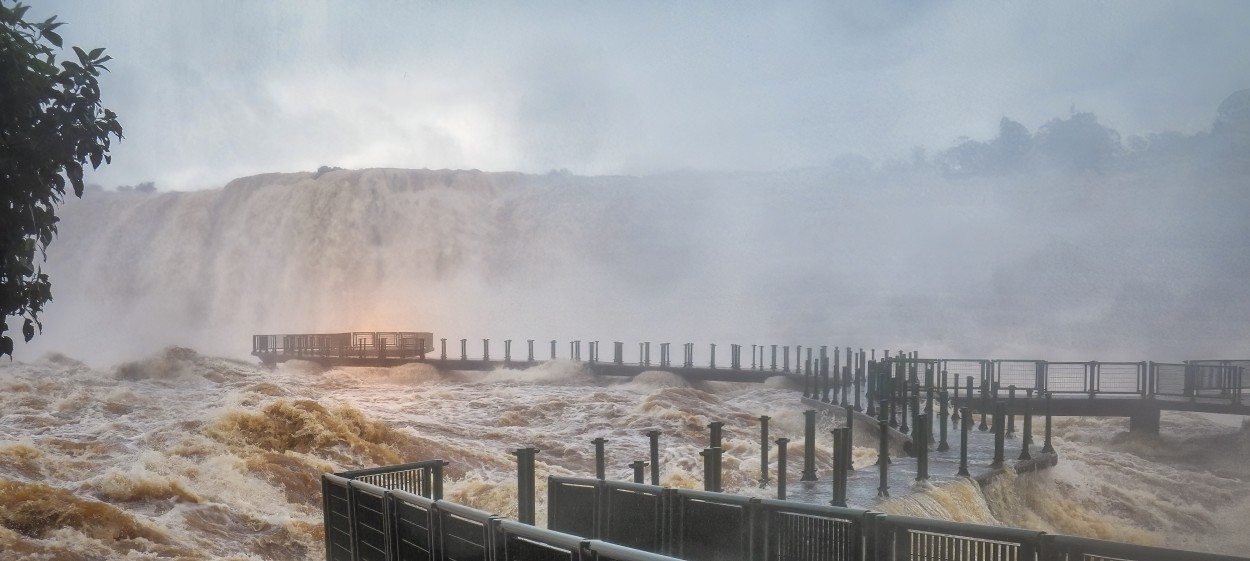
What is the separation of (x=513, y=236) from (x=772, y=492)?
141ft

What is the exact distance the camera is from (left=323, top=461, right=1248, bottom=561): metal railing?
121 inches

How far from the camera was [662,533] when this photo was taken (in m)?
4.25

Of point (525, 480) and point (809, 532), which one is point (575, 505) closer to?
point (809, 532)

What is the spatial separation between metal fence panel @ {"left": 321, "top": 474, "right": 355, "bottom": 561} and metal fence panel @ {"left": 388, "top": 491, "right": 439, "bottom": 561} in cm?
56

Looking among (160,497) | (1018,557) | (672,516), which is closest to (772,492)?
(672,516)

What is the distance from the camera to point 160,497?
1067 centimetres

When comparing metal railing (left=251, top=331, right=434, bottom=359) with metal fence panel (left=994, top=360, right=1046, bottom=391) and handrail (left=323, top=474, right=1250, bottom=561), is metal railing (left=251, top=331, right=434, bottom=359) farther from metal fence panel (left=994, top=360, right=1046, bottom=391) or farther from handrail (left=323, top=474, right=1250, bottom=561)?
handrail (left=323, top=474, right=1250, bottom=561)

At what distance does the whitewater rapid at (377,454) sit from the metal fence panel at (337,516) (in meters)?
4.33

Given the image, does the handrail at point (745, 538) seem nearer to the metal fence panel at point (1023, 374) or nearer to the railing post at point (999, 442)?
the railing post at point (999, 442)

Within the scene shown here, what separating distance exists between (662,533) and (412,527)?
1073mm

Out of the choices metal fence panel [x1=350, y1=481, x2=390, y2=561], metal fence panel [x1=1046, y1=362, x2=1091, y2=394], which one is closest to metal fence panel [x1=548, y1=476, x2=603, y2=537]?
metal fence panel [x1=350, y1=481, x2=390, y2=561]

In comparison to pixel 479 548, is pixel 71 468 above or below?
below

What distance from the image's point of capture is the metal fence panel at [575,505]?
4.55 meters

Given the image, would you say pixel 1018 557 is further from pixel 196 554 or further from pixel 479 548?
pixel 196 554
